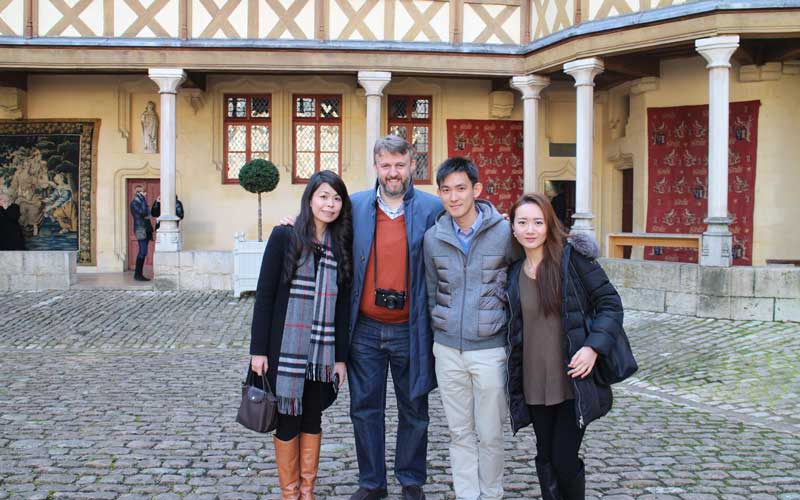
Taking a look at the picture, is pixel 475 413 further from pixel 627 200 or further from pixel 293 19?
pixel 627 200

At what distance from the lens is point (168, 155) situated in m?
12.6

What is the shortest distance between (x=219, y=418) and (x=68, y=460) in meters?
1.20

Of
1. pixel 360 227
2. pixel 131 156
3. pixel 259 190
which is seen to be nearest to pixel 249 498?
pixel 360 227

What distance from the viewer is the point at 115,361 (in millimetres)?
7688

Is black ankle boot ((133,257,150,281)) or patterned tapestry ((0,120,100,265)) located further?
patterned tapestry ((0,120,100,265))

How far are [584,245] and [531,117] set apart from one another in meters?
10.0

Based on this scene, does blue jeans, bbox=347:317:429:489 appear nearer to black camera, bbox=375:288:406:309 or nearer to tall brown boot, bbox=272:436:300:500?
black camera, bbox=375:288:406:309

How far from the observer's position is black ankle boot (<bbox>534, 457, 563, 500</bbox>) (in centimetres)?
327

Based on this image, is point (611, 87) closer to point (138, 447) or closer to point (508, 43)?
point (508, 43)

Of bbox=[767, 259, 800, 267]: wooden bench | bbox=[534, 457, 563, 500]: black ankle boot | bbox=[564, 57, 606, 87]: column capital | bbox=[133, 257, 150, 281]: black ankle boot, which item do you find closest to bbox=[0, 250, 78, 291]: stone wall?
bbox=[133, 257, 150, 281]: black ankle boot

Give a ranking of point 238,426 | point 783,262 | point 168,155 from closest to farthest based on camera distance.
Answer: point 238,426 → point 783,262 → point 168,155

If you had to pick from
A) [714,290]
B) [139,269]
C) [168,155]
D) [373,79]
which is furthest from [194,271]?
[714,290]

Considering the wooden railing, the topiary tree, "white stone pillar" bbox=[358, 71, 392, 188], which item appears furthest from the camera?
"white stone pillar" bbox=[358, 71, 392, 188]

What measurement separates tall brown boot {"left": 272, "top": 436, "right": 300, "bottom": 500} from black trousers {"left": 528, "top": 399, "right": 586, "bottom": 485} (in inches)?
46.3
